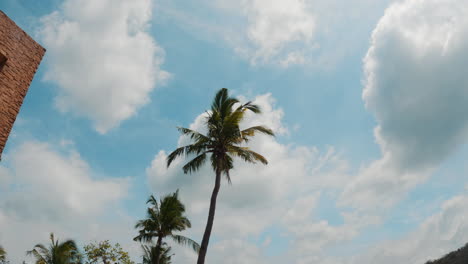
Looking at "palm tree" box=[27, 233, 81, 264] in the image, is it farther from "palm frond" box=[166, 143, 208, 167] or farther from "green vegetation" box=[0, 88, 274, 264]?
"palm frond" box=[166, 143, 208, 167]

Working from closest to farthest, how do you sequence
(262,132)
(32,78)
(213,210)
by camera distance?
(32,78)
(213,210)
(262,132)

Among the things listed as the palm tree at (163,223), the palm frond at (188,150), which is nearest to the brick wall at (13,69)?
the palm frond at (188,150)

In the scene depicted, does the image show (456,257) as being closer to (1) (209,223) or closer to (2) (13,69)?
(1) (209,223)

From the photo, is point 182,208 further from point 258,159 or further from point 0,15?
point 0,15

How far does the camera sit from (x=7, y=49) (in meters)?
7.25

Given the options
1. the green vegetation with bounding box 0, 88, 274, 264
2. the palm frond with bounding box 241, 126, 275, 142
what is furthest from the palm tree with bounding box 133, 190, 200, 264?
the palm frond with bounding box 241, 126, 275, 142

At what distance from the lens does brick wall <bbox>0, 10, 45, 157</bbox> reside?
7.08 m

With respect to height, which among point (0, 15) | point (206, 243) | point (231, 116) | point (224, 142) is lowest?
point (206, 243)

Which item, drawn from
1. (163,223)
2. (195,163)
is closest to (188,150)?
(195,163)

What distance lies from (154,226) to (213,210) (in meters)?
9.55

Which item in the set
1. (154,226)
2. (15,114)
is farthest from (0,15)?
(154,226)

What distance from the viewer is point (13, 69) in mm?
7414

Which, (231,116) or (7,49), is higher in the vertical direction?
(231,116)

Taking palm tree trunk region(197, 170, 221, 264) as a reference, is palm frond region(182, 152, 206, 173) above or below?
above
